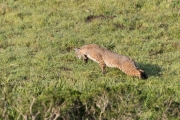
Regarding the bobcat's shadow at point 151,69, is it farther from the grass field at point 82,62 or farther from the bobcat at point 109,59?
the bobcat at point 109,59

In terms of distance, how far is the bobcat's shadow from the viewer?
9.05 metres

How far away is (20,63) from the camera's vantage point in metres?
9.51

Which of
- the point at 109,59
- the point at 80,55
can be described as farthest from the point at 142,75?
the point at 80,55

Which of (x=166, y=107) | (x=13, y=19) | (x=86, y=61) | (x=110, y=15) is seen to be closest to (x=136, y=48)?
(x=86, y=61)

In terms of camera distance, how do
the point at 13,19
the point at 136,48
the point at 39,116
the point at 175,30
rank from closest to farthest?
the point at 39,116
the point at 136,48
the point at 175,30
the point at 13,19

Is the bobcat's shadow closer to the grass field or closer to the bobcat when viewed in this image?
the grass field

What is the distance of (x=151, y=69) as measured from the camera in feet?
30.4

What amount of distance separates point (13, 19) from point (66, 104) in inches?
268

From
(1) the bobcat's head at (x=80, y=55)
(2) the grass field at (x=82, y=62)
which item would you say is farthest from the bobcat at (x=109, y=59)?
(2) the grass field at (x=82, y=62)

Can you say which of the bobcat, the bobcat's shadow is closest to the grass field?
the bobcat's shadow

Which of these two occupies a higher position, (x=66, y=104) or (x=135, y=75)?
(x=66, y=104)

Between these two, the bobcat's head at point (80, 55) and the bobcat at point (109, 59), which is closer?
the bobcat at point (109, 59)

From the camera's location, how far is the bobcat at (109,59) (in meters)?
8.56

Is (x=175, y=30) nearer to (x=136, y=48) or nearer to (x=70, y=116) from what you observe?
(x=136, y=48)
